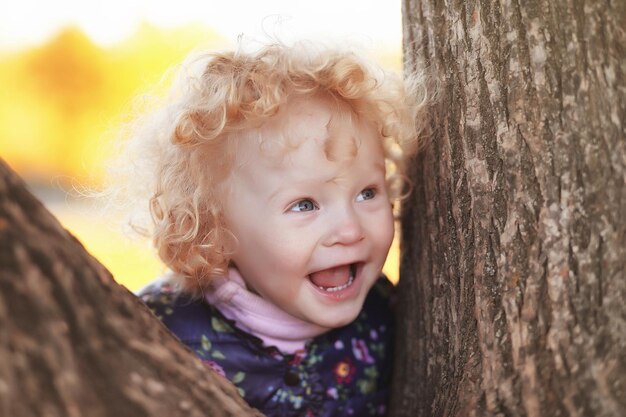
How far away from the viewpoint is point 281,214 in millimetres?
Result: 2266

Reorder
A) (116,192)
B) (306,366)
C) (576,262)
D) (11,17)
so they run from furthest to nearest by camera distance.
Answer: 1. (11,17)
2. (116,192)
3. (306,366)
4. (576,262)

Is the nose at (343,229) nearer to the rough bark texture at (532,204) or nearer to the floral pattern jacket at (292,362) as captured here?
the rough bark texture at (532,204)

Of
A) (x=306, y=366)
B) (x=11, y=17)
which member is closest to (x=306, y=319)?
(x=306, y=366)

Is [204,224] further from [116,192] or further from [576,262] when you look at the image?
[576,262]

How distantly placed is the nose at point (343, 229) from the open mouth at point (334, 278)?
0.15 meters

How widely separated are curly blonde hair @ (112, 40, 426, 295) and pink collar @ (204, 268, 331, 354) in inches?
2.9

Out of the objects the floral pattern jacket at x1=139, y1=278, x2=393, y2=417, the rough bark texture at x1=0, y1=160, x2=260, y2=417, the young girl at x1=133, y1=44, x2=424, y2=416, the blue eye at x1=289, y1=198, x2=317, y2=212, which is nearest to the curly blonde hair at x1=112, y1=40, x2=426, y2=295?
the young girl at x1=133, y1=44, x2=424, y2=416

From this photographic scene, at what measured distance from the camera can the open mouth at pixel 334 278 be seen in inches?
93.5

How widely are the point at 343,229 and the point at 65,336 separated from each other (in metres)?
1.06

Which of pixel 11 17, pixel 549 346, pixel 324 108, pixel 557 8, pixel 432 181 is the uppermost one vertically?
pixel 557 8

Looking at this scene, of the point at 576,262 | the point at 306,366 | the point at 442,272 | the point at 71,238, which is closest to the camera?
the point at 71,238

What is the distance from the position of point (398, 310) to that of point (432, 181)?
576mm

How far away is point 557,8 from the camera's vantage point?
1.73m

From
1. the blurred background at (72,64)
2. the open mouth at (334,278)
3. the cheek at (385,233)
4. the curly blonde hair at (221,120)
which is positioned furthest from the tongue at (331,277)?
the blurred background at (72,64)
